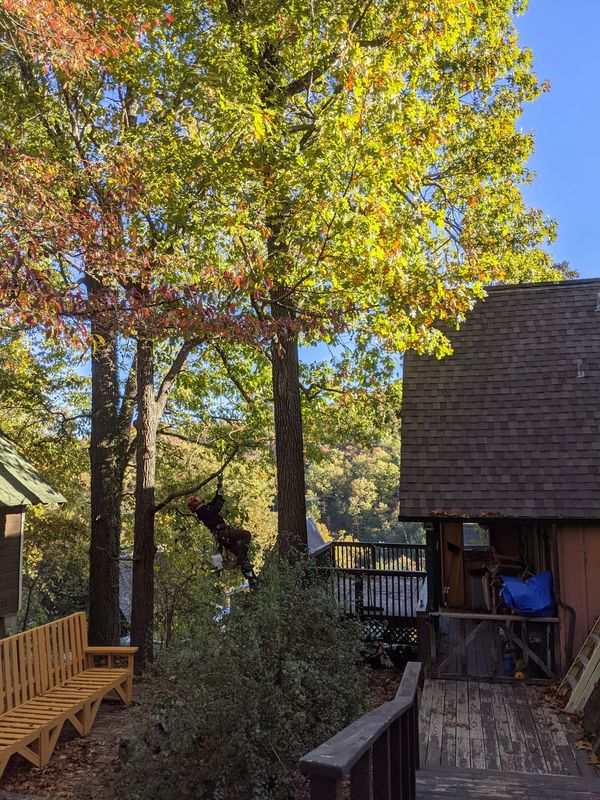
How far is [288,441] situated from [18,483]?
504 cm

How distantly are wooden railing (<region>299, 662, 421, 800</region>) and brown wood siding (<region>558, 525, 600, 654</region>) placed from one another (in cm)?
528

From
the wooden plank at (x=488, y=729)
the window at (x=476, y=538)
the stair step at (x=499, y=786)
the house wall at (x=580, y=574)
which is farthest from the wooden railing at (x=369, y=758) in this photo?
the window at (x=476, y=538)

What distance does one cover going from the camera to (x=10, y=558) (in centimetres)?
1302

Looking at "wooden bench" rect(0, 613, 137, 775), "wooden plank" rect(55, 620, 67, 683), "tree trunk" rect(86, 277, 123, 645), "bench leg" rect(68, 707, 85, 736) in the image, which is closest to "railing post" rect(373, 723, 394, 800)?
"wooden bench" rect(0, 613, 137, 775)

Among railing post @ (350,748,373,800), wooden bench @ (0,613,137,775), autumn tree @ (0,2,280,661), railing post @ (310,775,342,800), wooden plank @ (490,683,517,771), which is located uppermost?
→ autumn tree @ (0,2,280,661)

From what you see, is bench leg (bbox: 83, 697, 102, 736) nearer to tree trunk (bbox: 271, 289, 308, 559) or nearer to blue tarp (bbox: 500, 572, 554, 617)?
tree trunk (bbox: 271, 289, 308, 559)

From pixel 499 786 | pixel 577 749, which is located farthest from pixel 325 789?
pixel 577 749

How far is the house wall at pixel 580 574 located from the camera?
29.4 ft

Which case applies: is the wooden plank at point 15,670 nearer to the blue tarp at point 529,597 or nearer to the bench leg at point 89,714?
the bench leg at point 89,714

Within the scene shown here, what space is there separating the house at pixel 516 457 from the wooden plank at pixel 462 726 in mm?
613

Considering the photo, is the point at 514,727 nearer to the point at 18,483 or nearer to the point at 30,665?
the point at 30,665

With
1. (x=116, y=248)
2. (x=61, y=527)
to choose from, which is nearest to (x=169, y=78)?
(x=116, y=248)

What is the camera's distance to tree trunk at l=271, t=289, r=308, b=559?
9984mm

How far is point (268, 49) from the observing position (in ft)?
35.6
